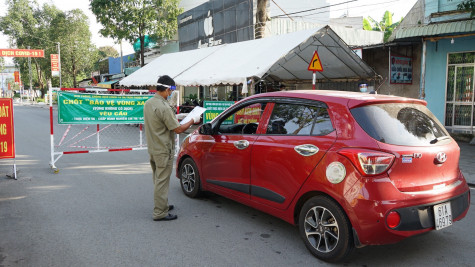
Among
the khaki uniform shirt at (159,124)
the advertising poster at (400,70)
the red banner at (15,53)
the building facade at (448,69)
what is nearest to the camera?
the khaki uniform shirt at (159,124)

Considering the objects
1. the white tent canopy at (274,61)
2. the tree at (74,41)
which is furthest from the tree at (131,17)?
the tree at (74,41)

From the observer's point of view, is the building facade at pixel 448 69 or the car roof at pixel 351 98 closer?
the car roof at pixel 351 98

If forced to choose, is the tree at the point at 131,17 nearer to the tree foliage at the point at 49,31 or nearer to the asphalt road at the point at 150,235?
the asphalt road at the point at 150,235

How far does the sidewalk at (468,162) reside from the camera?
709 cm

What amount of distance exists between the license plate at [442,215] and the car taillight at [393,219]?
0.43m

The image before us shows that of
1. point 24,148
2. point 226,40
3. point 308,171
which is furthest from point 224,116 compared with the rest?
point 226,40

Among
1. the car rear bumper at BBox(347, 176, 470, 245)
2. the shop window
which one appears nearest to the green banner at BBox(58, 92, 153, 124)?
the car rear bumper at BBox(347, 176, 470, 245)

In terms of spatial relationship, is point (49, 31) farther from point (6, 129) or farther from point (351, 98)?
point (351, 98)

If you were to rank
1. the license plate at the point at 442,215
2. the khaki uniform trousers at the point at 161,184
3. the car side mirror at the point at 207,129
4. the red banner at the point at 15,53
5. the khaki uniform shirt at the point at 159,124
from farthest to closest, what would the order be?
the red banner at the point at 15,53
the car side mirror at the point at 207,129
the khaki uniform trousers at the point at 161,184
the khaki uniform shirt at the point at 159,124
the license plate at the point at 442,215

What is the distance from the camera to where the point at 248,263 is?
132 inches

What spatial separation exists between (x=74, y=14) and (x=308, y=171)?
48.4m

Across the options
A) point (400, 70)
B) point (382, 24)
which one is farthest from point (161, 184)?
point (382, 24)

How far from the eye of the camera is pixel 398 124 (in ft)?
10.9

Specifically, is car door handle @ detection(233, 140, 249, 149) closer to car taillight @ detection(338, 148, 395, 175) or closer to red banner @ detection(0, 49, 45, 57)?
car taillight @ detection(338, 148, 395, 175)
